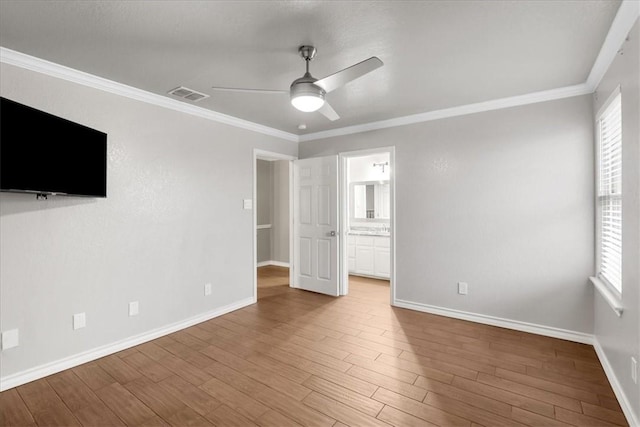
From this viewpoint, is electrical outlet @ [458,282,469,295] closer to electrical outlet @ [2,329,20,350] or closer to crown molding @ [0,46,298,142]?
crown molding @ [0,46,298,142]

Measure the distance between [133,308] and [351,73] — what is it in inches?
115

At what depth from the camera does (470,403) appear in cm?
213

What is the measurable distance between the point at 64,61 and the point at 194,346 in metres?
2.66

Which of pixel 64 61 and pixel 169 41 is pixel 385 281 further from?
pixel 64 61

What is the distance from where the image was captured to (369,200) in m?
6.18

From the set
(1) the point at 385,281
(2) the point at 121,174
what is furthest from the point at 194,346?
(1) the point at 385,281

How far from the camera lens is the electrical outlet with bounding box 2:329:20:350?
228 cm

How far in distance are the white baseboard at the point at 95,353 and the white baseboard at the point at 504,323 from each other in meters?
2.43

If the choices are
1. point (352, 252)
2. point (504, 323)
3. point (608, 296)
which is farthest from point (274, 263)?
point (608, 296)

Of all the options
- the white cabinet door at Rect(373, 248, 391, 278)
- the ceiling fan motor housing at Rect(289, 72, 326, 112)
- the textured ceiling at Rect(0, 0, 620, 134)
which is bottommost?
the white cabinet door at Rect(373, 248, 391, 278)

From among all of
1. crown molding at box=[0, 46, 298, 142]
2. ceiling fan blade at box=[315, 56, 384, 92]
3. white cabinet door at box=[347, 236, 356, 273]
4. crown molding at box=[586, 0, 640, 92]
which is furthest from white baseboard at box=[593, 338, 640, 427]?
crown molding at box=[0, 46, 298, 142]

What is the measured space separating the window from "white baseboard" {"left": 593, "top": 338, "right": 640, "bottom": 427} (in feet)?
1.99

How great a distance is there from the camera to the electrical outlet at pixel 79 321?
8.71ft

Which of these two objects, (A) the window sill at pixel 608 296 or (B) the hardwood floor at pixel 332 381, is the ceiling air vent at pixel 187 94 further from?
(A) the window sill at pixel 608 296
